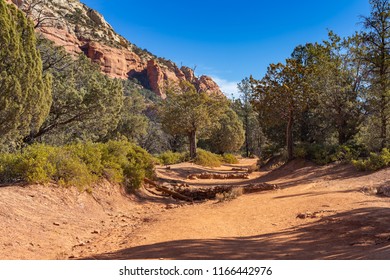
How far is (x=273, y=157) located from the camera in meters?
25.6

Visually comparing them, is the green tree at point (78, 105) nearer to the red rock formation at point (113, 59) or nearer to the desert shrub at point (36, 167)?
the desert shrub at point (36, 167)

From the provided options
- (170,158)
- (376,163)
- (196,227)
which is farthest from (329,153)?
(170,158)

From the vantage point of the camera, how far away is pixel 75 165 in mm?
9328

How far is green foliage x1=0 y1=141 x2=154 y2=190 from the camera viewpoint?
27.5ft

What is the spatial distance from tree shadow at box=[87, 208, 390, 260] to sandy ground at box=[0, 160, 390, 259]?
0.02 meters

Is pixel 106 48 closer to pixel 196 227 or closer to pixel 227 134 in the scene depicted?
pixel 227 134

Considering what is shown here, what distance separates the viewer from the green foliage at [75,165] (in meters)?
8.38

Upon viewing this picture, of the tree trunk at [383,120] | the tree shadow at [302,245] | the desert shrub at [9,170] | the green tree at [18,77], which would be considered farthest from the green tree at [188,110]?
the tree shadow at [302,245]

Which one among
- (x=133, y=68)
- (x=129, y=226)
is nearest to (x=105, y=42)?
(x=133, y=68)

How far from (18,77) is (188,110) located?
19.7 m

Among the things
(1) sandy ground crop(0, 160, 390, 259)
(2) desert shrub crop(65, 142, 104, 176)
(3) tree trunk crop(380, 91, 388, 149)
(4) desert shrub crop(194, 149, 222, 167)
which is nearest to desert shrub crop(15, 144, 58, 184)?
(1) sandy ground crop(0, 160, 390, 259)

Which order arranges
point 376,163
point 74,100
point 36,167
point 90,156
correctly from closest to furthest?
1. point 36,167
2. point 90,156
3. point 376,163
4. point 74,100

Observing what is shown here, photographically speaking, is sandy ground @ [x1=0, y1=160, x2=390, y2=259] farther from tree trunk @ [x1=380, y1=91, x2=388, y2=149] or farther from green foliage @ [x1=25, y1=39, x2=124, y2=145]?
green foliage @ [x1=25, y1=39, x2=124, y2=145]

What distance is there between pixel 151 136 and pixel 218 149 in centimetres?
979
